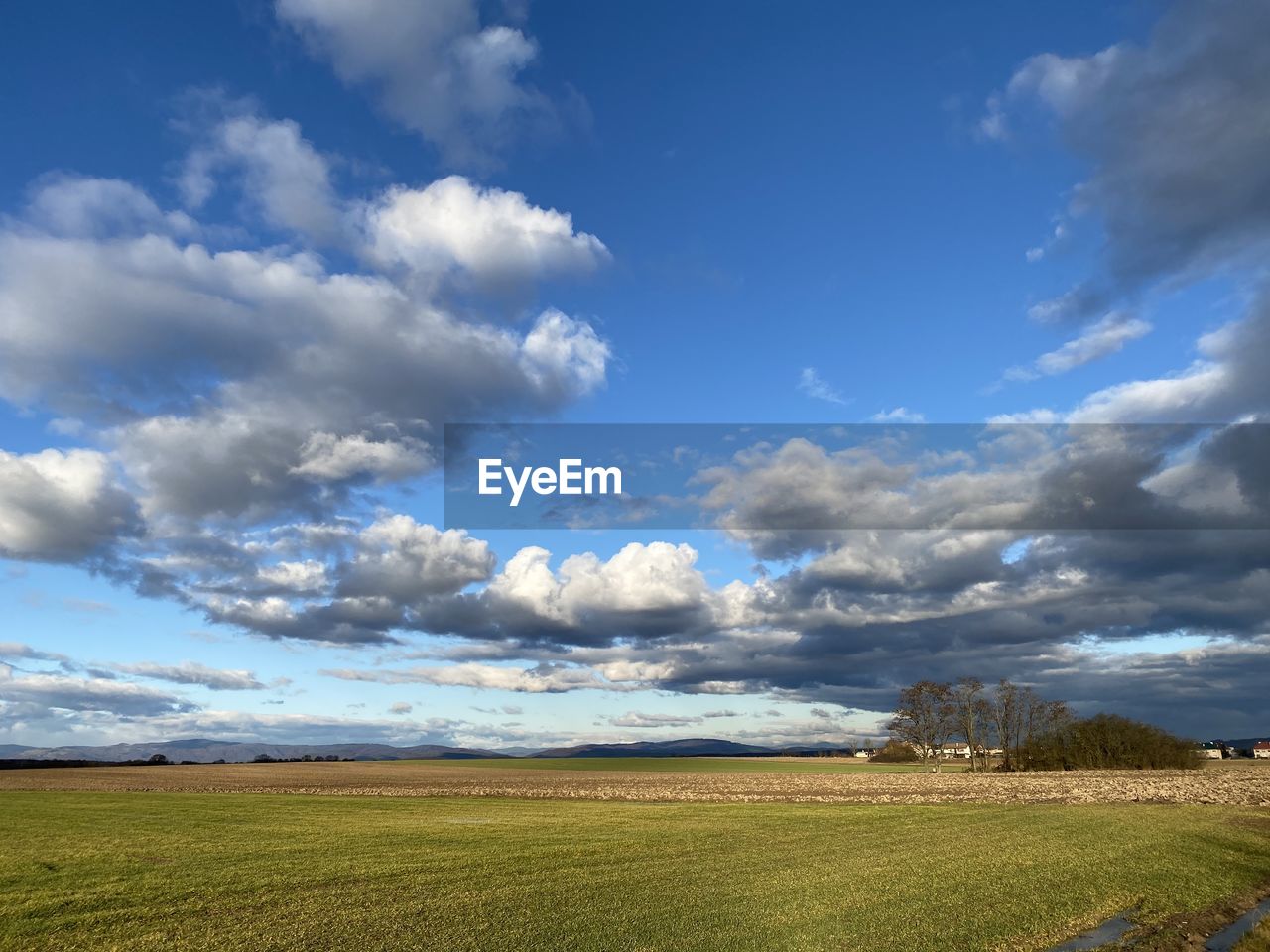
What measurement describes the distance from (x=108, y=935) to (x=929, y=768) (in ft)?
428

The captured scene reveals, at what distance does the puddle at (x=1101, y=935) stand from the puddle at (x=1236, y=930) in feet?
4.68

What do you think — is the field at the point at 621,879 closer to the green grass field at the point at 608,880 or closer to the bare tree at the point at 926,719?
the green grass field at the point at 608,880

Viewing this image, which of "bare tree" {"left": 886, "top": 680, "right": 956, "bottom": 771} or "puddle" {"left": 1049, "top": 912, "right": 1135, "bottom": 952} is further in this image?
"bare tree" {"left": 886, "top": 680, "right": 956, "bottom": 771}

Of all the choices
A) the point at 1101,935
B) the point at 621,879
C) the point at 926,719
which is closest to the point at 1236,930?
the point at 1101,935

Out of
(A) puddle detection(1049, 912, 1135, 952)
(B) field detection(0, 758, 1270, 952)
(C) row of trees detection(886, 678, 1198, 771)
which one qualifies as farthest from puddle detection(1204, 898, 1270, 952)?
(C) row of trees detection(886, 678, 1198, 771)

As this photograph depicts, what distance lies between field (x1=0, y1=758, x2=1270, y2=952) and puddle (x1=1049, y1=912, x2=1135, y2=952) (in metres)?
0.32

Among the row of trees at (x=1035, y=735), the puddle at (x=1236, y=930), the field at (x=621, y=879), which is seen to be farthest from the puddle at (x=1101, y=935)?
the row of trees at (x=1035, y=735)

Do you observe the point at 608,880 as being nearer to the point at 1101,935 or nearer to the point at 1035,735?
the point at 1101,935

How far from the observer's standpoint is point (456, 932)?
51.9 feet

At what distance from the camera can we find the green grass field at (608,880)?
1583cm

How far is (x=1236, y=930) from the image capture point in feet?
56.5

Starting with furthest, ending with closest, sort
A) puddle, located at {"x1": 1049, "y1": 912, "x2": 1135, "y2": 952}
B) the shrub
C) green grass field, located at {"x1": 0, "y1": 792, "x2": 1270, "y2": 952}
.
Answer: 1. the shrub
2. green grass field, located at {"x1": 0, "y1": 792, "x2": 1270, "y2": 952}
3. puddle, located at {"x1": 1049, "y1": 912, "x2": 1135, "y2": 952}

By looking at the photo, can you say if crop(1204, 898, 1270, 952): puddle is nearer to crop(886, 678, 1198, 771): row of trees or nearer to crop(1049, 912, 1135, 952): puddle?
crop(1049, 912, 1135, 952): puddle

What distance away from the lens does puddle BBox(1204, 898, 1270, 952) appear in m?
15.8
